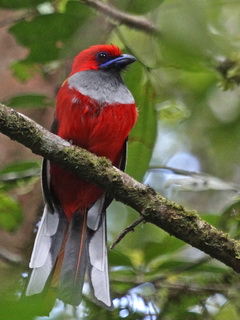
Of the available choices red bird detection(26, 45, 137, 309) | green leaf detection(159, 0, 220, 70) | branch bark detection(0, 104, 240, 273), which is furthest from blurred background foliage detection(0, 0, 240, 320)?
branch bark detection(0, 104, 240, 273)

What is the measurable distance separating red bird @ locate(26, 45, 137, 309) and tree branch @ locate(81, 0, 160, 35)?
0.22 m

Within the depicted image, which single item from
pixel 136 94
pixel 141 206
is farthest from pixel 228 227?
pixel 136 94

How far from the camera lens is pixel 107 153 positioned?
117 inches

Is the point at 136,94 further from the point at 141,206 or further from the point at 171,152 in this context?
the point at 171,152

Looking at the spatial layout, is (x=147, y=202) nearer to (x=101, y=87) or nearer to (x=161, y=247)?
(x=161, y=247)

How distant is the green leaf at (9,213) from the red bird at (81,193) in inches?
6.4

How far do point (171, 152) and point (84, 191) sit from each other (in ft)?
9.17

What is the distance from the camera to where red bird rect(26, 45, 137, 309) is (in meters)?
2.80

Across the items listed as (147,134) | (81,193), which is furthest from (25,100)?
(147,134)

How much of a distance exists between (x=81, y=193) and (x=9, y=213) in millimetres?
400

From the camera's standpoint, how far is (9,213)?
3.11m

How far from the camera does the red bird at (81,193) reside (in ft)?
9.18

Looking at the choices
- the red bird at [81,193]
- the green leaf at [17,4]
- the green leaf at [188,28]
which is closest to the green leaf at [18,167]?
the red bird at [81,193]

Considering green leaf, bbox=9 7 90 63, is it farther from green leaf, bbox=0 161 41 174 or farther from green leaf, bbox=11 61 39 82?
green leaf, bbox=0 161 41 174
